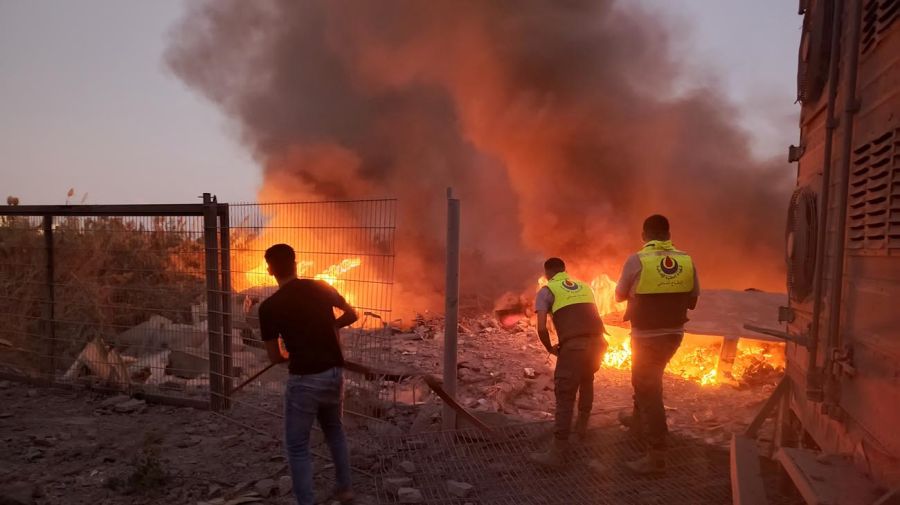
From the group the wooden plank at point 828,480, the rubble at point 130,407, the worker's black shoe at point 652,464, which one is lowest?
the rubble at point 130,407

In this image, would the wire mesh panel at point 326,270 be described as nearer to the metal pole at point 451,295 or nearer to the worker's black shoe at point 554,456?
the metal pole at point 451,295

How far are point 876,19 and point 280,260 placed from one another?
3599mm

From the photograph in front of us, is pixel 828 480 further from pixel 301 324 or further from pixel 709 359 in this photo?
pixel 709 359

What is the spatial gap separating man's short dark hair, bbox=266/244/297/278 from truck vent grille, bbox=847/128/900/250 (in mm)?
3238

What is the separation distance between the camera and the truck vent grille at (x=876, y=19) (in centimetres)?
266

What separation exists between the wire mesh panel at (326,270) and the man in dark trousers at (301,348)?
0.56 metres

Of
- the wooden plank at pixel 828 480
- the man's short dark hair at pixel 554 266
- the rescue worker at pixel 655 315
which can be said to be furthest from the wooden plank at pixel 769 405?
the man's short dark hair at pixel 554 266

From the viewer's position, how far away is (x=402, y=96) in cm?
1898

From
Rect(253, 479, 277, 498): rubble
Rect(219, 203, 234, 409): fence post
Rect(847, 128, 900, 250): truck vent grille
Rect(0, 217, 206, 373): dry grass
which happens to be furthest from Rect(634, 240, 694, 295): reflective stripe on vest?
Rect(0, 217, 206, 373): dry grass

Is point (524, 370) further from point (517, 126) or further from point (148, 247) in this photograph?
point (517, 126)

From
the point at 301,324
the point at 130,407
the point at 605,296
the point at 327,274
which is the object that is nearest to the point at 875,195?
the point at 301,324

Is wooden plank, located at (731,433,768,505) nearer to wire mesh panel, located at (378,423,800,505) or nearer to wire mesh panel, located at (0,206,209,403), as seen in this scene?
wire mesh panel, located at (378,423,800,505)

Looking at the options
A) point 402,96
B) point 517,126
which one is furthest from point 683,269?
point 402,96

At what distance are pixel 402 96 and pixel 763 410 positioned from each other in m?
16.4
